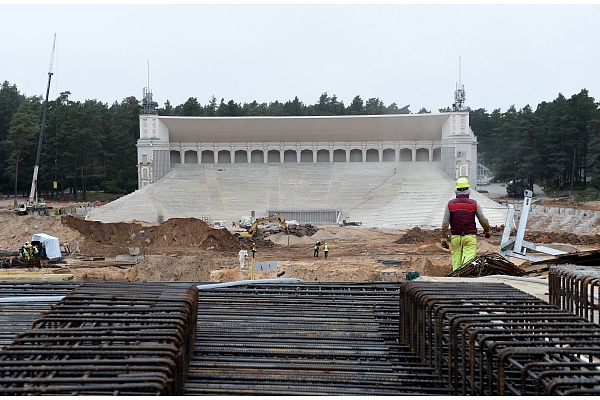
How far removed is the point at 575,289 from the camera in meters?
6.90

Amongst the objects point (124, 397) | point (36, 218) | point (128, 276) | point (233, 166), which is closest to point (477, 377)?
point (124, 397)

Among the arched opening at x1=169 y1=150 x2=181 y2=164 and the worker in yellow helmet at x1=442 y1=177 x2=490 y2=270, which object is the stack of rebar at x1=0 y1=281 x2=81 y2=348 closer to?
the worker in yellow helmet at x1=442 y1=177 x2=490 y2=270

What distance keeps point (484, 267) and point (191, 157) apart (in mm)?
48363

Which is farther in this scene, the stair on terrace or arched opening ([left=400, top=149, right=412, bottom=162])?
arched opening ([left=400, top=149, right=412, bottom=162])

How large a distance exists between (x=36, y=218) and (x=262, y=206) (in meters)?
18.7

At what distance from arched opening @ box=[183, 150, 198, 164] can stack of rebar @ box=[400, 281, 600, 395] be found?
2047 inches

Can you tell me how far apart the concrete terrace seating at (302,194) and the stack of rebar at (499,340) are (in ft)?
112

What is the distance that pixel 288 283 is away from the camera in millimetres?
8641

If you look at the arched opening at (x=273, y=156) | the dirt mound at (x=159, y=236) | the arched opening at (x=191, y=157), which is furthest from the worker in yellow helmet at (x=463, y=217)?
the arched opening at (x=191, y=157)

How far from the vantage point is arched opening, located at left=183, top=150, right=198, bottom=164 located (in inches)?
2254

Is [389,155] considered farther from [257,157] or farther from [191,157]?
[191,157]

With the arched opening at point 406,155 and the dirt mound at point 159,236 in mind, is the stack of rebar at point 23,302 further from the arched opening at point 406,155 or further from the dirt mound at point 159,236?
the arched opening at point 406,155

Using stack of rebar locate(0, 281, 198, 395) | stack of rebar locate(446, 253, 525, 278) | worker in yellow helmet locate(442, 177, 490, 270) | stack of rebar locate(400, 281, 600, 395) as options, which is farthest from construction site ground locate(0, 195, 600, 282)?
stack of rebar locate(0, 281, 198, 395)

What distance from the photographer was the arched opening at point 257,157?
5725 centimetres
